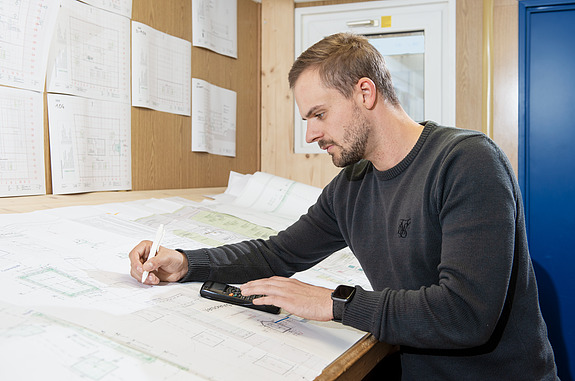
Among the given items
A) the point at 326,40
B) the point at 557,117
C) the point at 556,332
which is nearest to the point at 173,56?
the point at 326,40

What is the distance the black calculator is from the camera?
86 cm

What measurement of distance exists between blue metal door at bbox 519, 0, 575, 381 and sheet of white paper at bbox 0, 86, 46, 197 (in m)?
1.82

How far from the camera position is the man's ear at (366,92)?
3.39ft

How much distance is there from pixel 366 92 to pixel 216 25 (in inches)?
50.6

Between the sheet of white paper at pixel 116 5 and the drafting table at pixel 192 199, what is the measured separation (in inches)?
22.2

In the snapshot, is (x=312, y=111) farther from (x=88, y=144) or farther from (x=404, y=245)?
(x=88, y=144)

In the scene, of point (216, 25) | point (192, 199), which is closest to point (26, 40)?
point (192, 199)

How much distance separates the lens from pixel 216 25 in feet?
6.97

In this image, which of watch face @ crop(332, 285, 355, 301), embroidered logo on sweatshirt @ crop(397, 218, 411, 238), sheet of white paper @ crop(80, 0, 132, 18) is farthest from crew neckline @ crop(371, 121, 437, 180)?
sheet of white paper @ crop(80, 0, 132, 18)

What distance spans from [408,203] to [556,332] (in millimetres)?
1582

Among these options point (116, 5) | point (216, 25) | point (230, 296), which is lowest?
point (230, 296)

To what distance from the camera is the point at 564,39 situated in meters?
2.07

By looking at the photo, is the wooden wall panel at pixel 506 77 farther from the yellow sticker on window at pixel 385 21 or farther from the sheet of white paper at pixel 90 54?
the sheet of white paper at pixel 90 54

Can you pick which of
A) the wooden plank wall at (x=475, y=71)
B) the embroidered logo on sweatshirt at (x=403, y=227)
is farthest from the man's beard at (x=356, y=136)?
the wooden plank wall at (x=475, y=71)
